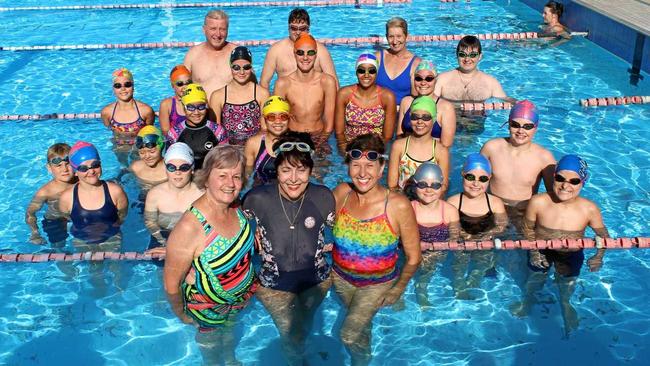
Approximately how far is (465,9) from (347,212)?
13.1 m

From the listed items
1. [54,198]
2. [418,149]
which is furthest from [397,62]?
[54,198]

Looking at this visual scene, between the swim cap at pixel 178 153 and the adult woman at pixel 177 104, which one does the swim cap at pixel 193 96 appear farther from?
the swim cap at pixel 178 153

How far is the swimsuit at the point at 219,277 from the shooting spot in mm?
3594

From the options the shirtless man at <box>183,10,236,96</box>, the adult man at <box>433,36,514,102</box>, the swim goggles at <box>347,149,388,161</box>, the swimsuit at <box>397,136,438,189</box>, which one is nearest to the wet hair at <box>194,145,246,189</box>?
the swim goggles at <box>347,149,388,161</box>

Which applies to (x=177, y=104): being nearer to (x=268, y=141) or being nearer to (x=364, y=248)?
(x=268, y=141)

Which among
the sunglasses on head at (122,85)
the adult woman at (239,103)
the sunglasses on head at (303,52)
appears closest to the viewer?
the sunglasses on head at (303,52)

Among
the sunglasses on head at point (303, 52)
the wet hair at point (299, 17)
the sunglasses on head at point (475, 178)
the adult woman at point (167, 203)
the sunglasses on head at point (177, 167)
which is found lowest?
the adult woman at point (167, 203)

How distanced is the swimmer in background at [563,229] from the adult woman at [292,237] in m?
2.05

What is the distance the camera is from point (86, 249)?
5582mm

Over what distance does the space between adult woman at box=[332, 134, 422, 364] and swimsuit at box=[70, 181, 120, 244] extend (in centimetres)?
238

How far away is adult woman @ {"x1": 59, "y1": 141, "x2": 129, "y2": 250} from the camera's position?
5312 mm

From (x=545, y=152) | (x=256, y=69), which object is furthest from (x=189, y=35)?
(x=545, y=152)

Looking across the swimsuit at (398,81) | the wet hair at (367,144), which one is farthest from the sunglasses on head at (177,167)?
the swimsuit at (398,81)

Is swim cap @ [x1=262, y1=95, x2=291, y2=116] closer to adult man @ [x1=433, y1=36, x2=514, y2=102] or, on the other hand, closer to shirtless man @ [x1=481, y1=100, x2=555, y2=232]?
shirtless man @ [x1=481, y1=100, x2=555, y2=232]
